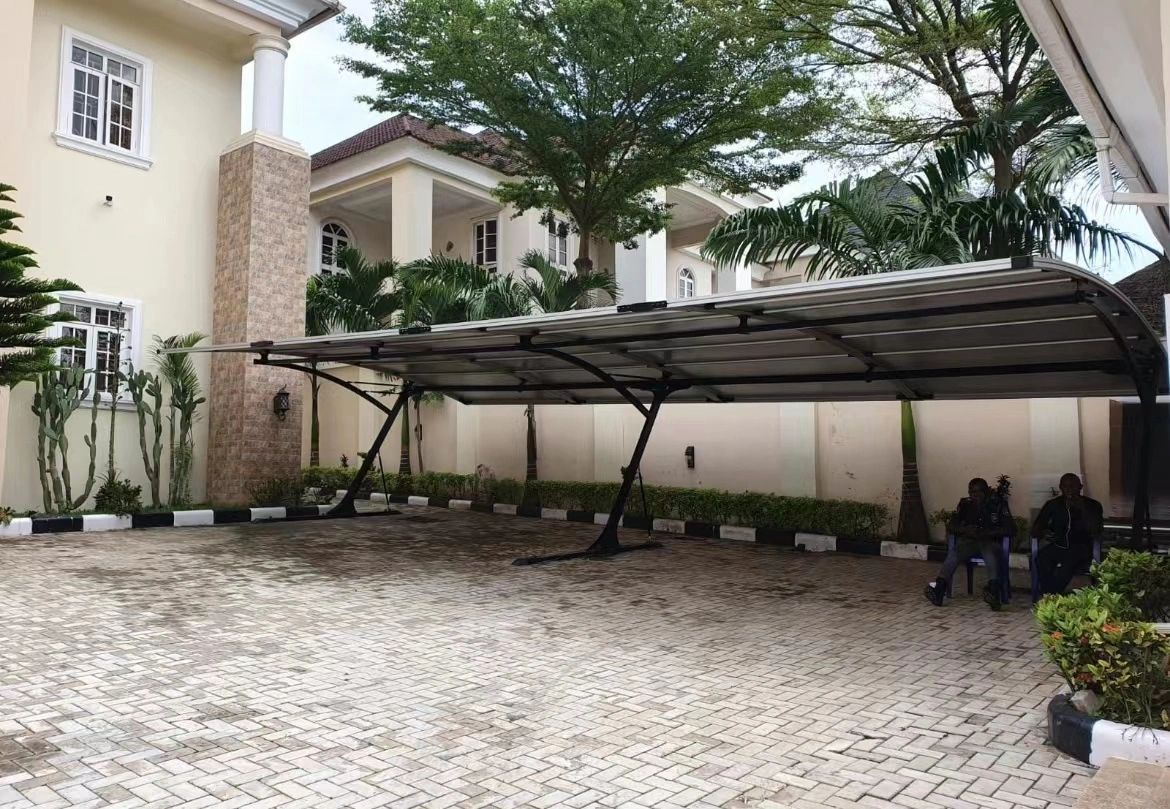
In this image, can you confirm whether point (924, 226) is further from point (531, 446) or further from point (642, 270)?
point (642, 270)

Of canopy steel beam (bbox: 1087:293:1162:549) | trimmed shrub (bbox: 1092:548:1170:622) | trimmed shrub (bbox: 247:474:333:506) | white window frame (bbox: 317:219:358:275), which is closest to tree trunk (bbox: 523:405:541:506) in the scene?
trimmed shrub (bbox: 247:474:333:506)

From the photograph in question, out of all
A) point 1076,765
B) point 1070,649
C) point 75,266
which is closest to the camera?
point 1076,765

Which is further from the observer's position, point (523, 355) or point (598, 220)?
point (598, 220)

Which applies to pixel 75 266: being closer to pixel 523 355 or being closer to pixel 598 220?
pixel 523 355

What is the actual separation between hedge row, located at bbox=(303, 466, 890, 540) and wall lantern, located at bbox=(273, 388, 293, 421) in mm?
3144

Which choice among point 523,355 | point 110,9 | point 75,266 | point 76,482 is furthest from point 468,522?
point 110,9

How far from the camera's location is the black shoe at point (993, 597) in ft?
23.0

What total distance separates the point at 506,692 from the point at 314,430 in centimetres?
1414

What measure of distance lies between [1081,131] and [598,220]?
9604mm

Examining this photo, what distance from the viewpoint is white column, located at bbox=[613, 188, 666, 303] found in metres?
23.2

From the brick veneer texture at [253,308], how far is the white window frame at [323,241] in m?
8.09

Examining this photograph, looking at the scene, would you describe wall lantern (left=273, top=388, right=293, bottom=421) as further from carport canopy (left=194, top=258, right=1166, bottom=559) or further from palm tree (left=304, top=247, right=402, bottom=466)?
carport canopy (left=194, top=258, right=1166, bottom=559)

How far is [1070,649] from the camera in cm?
396

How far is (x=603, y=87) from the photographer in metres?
14.6
